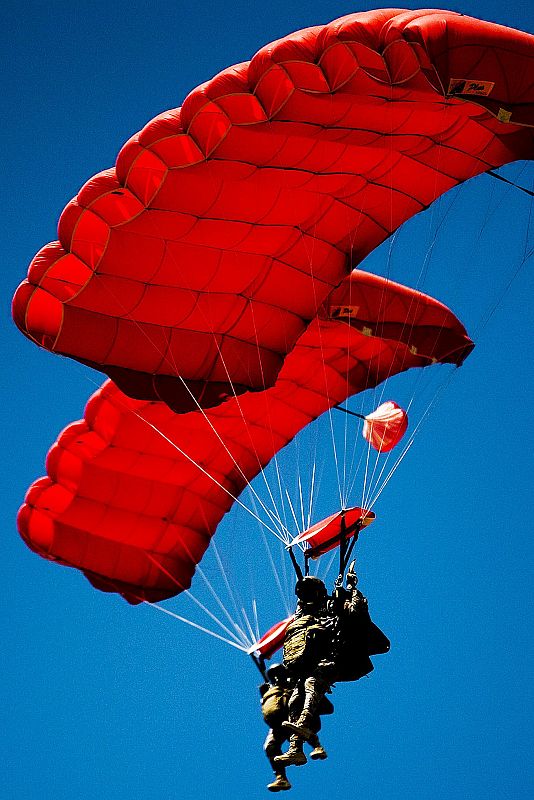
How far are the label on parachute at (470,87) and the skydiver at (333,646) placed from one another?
3.58 m

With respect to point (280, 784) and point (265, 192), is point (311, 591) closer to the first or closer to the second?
point (280, 784)

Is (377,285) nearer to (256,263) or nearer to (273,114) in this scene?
(256,263)

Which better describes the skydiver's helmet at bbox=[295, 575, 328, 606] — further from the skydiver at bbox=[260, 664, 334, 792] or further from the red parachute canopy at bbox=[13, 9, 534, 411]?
the red parachute canopy at bbox=[13, 9, 534, 411]

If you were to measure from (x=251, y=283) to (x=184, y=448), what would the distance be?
2.22m

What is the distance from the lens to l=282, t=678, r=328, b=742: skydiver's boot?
396 inches

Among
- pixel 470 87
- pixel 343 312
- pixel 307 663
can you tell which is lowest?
pixel 307 663

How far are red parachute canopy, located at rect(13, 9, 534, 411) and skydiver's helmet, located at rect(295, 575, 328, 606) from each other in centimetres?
221

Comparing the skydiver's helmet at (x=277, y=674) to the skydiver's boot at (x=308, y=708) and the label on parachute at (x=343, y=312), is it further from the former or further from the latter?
the label on parachute at (x=343, y=312)

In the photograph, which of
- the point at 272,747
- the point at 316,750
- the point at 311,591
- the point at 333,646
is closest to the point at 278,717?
the point at 272,747

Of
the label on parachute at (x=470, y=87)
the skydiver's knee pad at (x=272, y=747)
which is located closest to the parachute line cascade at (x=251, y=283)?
the label on parachute at (x=470, y=87)

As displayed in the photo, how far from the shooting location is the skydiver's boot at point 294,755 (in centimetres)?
998

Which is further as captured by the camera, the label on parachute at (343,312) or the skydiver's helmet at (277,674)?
the label on parachute at (343,312)

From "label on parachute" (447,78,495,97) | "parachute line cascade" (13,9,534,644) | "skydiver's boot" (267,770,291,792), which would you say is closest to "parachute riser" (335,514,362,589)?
"parachute line cascade" (13,9,534,644)

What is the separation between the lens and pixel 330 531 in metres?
11.8
